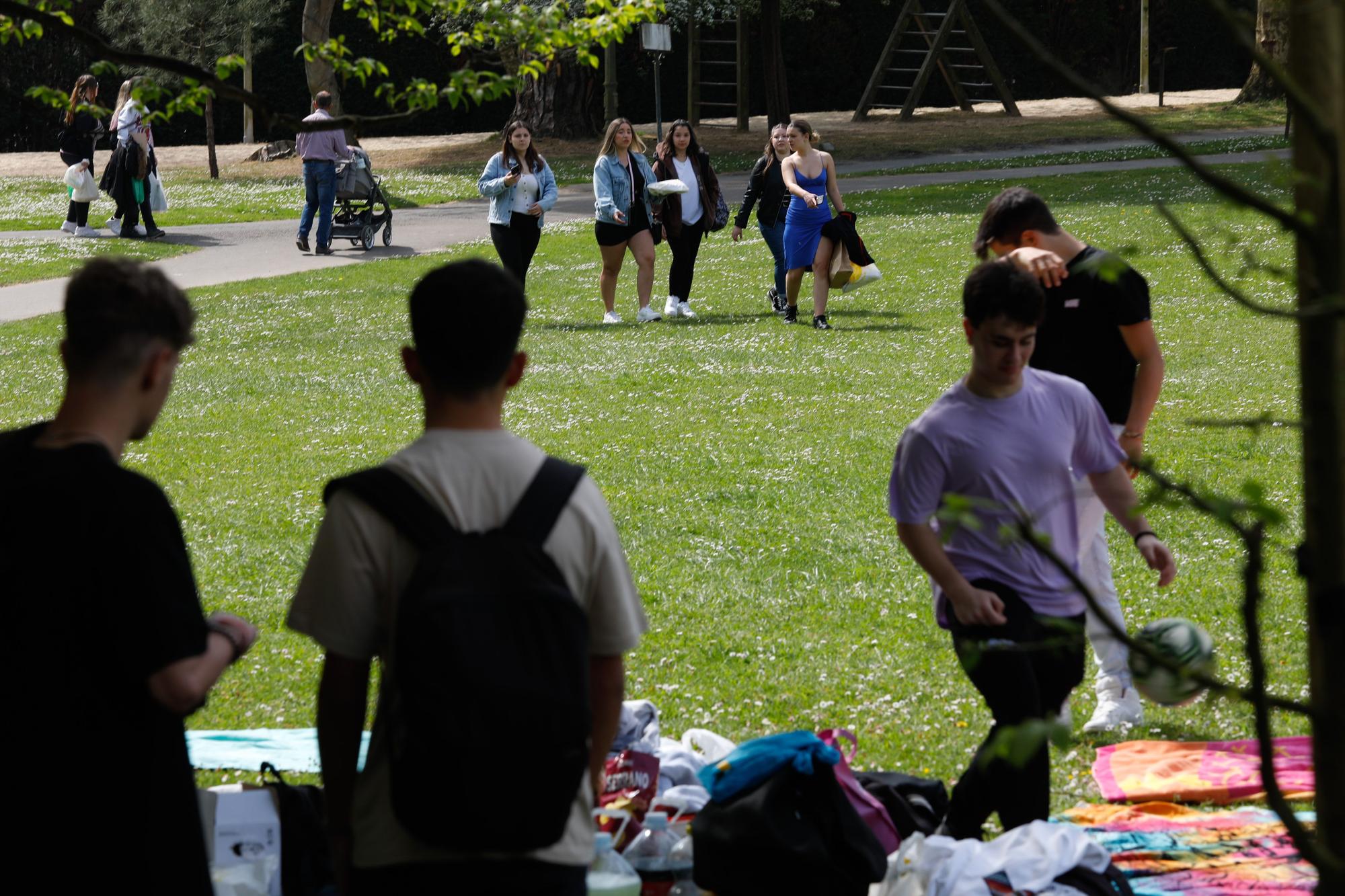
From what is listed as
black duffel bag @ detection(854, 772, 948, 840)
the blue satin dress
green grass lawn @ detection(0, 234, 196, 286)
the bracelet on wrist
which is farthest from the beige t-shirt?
green grass lawn @ detection(0, 234, 196, 286)

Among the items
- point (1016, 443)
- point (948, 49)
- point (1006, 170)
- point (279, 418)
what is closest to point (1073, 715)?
point (1016, 443)

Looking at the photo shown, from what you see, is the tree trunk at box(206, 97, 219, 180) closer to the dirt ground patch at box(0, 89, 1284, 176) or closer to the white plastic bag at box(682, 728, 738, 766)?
the dirt ground patch at box(0, 89, 1284, 176)

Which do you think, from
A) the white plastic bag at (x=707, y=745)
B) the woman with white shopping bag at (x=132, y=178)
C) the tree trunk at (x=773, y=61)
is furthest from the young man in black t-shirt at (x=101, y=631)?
the tree trunk at (x=773, y=61)

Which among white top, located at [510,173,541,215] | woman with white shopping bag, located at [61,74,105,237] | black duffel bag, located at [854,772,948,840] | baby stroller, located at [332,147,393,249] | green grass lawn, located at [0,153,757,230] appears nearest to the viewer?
black duffel bag, located at [854,772,948,840]

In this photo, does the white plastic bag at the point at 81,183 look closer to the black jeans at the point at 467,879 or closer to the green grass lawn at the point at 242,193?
the green grass lawn at the point at 242,193

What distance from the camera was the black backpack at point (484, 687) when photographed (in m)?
2.39

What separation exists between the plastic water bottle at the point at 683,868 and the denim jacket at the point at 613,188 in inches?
423

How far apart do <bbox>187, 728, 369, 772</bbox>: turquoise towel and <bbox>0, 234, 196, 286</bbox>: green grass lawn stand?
53.2 ft

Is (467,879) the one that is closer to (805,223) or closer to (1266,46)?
(805,223)

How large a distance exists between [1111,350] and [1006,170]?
25605 millimetres

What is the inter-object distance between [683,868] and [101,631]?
2162 mm

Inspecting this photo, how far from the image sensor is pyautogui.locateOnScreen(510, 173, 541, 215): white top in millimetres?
14766

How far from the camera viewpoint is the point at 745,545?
8.05m

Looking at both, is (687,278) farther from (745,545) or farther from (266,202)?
(266,202)
